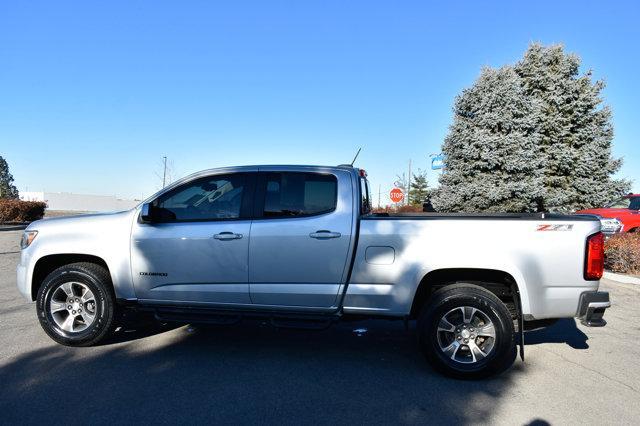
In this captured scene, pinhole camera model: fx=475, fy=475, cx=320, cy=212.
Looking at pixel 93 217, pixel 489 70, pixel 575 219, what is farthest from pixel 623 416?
pixel 489 70

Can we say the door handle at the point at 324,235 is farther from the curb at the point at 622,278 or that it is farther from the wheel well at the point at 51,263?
the curb at the point at 622,278

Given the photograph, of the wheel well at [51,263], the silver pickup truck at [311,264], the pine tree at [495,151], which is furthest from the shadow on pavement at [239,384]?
the pine tree at [495,151]

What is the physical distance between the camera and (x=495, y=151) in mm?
19484

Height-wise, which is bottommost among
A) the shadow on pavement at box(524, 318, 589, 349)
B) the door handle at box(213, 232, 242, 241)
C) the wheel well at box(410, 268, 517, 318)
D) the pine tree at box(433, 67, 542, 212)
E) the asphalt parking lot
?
the shadow on pavement at box(524, 318, 589, 349)

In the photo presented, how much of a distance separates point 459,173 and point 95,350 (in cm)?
1804

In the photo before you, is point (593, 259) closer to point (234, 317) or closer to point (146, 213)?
point (234, 317)

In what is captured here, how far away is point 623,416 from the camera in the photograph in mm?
3535

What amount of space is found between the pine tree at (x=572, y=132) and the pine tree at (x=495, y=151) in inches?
32.6

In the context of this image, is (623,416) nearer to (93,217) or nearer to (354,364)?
(354,364)

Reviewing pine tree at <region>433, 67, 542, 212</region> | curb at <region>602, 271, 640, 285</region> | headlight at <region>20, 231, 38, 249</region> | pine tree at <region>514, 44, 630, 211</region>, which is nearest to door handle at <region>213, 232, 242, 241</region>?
headlight at <region>20, 231, 38, 249</region>

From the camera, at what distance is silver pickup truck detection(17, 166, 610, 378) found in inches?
163

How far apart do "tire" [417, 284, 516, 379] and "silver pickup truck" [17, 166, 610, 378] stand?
0.01 meters

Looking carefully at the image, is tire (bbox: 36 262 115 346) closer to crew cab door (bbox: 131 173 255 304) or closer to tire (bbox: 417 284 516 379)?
crew cab door (bbox: 131 173 255 304)

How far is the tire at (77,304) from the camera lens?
16.0ft
